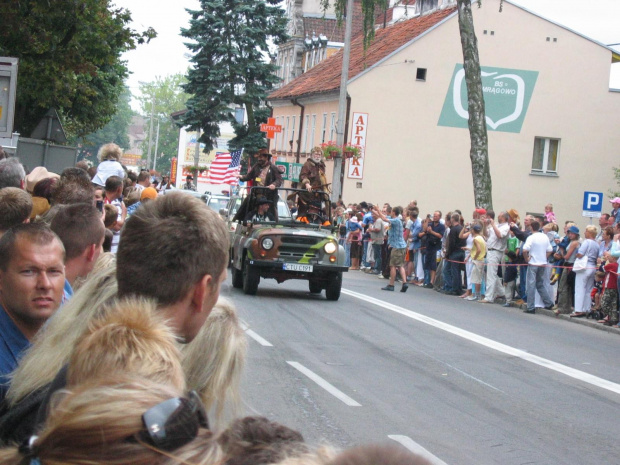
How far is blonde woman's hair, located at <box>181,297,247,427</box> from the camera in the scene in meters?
2.83

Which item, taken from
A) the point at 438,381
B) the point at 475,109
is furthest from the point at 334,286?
the point at 475,109

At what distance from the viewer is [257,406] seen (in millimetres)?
8438

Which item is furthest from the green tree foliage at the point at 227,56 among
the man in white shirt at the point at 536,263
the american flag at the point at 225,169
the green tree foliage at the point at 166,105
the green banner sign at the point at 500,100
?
the green tree foliage at the point at 166,105

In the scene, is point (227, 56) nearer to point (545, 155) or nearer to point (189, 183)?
point (189, 183)

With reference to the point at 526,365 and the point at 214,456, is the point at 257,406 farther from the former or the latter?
the point at 214,456

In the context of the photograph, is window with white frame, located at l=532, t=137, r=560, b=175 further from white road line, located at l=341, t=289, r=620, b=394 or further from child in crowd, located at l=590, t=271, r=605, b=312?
white road line, located at l=341, t=289, r=620, b=394

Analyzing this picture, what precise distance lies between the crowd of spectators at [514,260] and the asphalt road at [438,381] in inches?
45.3

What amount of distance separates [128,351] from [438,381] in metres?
8.89

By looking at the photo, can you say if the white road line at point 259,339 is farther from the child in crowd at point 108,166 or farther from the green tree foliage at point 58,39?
the green tree foliage at point 58,39

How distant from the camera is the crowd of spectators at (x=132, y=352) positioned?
1.66m

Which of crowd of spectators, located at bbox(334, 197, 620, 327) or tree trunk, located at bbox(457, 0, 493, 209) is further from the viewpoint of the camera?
Answer: tree trunk, located at bbox(457, 0, 493, 209)

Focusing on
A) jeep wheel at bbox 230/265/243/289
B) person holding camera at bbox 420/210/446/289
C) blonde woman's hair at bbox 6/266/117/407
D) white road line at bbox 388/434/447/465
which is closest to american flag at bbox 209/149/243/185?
person holding camera at bbox 420/210/446/289

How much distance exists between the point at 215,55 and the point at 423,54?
579 inches

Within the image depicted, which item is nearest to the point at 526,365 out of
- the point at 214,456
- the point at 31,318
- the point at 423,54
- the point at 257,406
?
the point at 257,406
